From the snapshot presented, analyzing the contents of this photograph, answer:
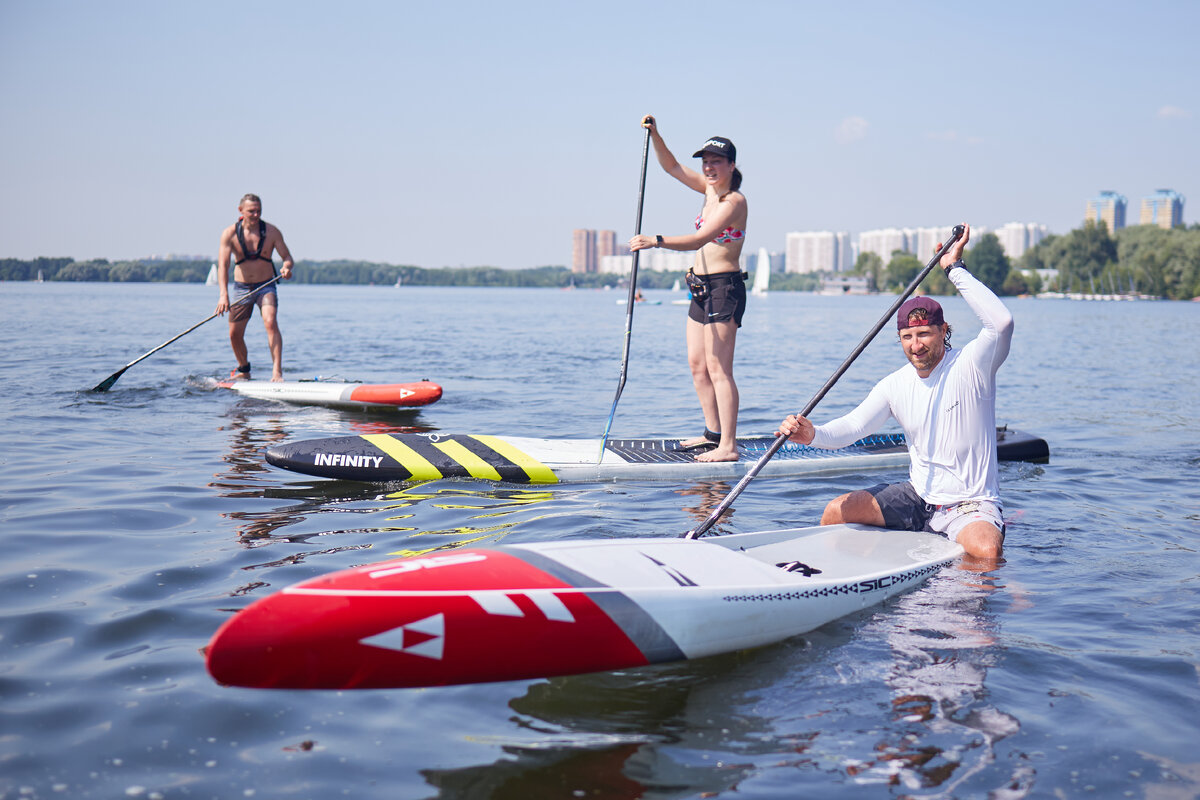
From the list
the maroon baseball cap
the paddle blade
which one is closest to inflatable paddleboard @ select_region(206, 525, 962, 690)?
the maroon baseball cap

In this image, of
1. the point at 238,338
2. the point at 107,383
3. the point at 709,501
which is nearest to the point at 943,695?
the point at 709,501

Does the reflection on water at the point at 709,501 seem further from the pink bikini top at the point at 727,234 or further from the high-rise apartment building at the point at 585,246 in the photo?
the high-rise apartment building at the point at 585,246

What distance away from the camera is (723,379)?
7266mm

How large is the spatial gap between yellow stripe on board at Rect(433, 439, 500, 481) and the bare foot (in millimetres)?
1708

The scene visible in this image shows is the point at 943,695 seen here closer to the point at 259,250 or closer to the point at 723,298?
the point at 723,298

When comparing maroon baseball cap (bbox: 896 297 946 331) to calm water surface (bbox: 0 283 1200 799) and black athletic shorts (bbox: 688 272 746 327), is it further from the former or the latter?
black athletic shorts (bbox: 688 272 746 327)

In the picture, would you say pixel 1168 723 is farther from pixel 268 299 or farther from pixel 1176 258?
pixel 1176 258

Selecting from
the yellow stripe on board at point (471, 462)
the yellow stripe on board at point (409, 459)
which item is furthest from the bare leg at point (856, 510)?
the yellow stripe on board at point (409, 459)

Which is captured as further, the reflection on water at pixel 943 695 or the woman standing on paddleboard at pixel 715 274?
the woman standing on paddleboard at pixel 715 274

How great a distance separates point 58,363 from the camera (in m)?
15.5

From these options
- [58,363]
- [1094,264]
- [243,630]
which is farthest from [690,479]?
[1094,264]

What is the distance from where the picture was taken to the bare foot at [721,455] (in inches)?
291

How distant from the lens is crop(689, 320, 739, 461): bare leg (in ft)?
23.6

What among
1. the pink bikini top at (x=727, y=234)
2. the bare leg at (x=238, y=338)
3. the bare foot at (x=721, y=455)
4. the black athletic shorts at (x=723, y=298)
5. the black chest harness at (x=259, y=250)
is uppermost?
the black chest harness at (x=259, y=250)
